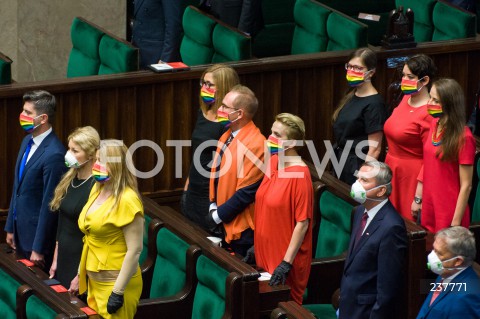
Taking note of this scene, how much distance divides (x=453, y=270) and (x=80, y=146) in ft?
5.92

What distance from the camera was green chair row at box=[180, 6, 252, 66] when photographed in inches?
319

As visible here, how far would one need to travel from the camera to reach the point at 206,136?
7051mm

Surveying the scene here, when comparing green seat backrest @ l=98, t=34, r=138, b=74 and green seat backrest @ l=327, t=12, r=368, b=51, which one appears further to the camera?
green seat backrest @ l=327, t=12, r=368, b=51

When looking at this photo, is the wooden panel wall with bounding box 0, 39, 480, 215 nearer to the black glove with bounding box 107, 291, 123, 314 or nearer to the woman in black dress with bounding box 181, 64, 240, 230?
the woman in black dress with bounding box 181, 64, 240, 230

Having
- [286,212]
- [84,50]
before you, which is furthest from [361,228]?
[84,50]

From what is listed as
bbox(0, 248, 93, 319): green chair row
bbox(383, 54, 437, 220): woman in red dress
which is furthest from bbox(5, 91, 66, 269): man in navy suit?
bbox(383, 54, 437, 220): woman in red dress

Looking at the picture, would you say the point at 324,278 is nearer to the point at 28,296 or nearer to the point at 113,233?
the point at 113,233

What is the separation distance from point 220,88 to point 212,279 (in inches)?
46.3

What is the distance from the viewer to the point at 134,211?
19.5 ft

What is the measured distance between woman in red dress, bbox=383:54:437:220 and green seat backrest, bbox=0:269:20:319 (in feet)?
6.55

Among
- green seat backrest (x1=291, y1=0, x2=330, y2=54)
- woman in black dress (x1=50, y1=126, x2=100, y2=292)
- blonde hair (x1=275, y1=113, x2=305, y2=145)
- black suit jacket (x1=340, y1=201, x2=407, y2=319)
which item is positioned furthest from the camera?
green seat backrest (x1=291, y1=0, x2=330, y2=54)

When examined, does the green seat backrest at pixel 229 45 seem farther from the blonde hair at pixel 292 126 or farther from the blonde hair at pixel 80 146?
the blonde hair at pixel 80 146

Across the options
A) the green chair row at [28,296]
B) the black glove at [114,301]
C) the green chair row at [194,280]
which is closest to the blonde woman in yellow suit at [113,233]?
the black glove at [114,301]

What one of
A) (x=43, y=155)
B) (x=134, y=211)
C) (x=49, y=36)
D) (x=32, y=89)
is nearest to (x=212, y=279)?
(x=134, y=211)
